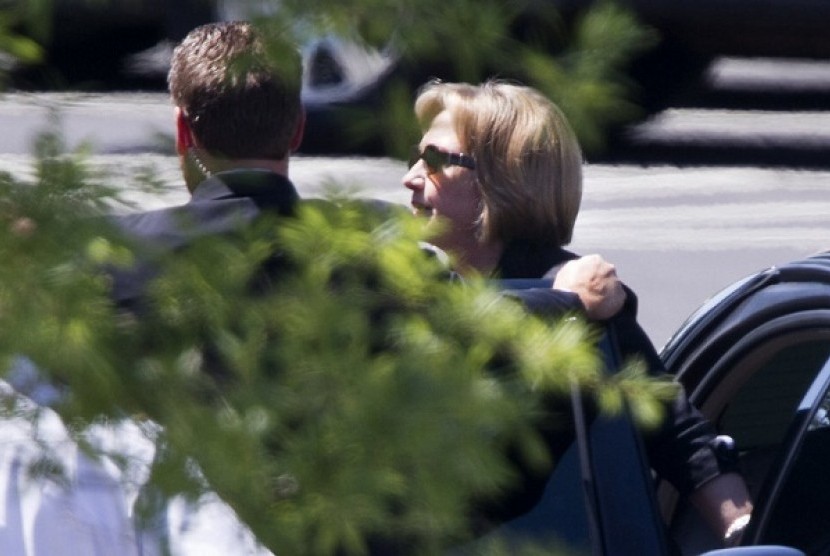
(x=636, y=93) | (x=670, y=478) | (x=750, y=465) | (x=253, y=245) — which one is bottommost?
(x=750, y=465)

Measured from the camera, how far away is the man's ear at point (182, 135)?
166 centimetres

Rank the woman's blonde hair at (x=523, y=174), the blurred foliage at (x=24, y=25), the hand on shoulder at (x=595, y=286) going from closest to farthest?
1. the blurred foliage at (x=24, y=25)
2. the hand on shoulder at (x=595, y=286)
3. the woman's blonde hair at (x=523, y=174)

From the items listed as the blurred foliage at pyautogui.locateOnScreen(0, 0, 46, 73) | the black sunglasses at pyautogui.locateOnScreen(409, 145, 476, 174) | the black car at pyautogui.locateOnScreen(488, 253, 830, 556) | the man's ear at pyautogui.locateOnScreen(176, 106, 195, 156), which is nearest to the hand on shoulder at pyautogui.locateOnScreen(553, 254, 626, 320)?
the black car at pyautogui.locateOnScreen(488, 253, 830, 556)

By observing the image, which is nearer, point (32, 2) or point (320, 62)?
point (32, 2)

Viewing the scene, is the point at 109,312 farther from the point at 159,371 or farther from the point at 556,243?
the point at 556,243

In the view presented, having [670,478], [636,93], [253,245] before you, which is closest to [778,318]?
[670,478]

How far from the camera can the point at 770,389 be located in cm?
366

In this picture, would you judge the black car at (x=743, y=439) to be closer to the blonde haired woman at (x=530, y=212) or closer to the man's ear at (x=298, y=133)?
the blonde haired woman at (x=530, y=212)

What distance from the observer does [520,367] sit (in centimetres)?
146

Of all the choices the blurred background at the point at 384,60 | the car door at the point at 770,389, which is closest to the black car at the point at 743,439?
the car door at the point at 770,389

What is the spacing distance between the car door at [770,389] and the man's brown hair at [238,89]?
114cm

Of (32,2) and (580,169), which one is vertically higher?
(32,2)

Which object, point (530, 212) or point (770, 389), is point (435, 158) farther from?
A: point (770, 389)

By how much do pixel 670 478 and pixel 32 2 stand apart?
6.04 feet
